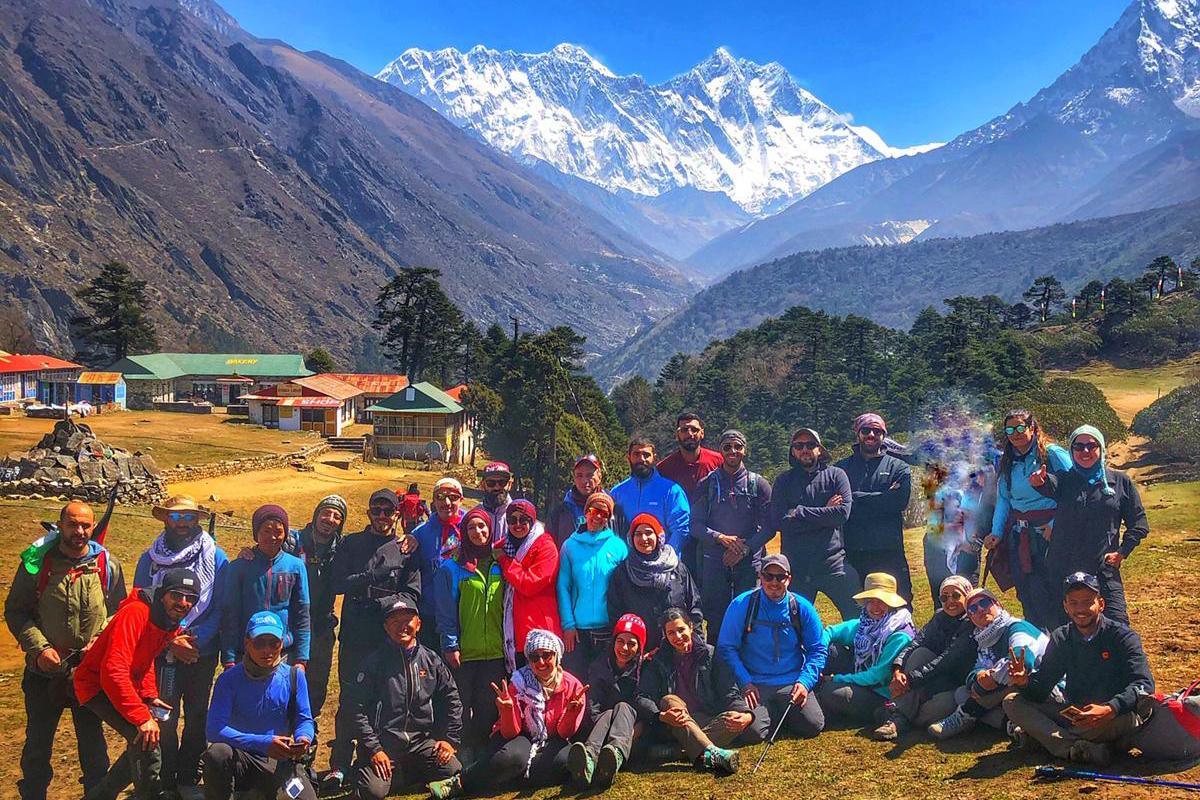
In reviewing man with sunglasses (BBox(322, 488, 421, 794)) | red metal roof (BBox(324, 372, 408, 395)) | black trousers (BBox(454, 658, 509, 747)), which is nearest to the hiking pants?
black trousers (BBox(454, 658, 509, 747))

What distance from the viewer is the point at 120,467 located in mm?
24828

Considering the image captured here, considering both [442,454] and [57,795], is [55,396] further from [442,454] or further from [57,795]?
[57,795]

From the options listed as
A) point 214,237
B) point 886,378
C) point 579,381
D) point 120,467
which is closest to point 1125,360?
point 886,378

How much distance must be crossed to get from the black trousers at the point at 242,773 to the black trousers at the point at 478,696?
1.25 meters

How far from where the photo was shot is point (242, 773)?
5746 mm

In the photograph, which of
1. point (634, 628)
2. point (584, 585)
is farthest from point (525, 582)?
point (634, 628)

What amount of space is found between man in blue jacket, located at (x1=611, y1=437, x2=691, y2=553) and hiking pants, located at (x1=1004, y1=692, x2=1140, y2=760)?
2.86 m

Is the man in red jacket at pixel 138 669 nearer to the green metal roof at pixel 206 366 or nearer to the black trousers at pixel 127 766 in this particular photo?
the black trousers at pixel 127 766

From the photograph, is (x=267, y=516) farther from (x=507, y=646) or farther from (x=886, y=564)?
(x=886, y=564)

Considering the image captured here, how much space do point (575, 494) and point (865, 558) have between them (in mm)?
2853

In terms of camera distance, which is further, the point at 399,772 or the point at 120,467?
the point at 120,467

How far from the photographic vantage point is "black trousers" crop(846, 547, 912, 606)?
7.77 metres

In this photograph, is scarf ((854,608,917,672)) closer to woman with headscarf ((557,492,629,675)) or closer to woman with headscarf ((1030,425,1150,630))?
woman with headscarf ((1030,425,1150,630))

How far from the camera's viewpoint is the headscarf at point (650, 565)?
650 centimetres
